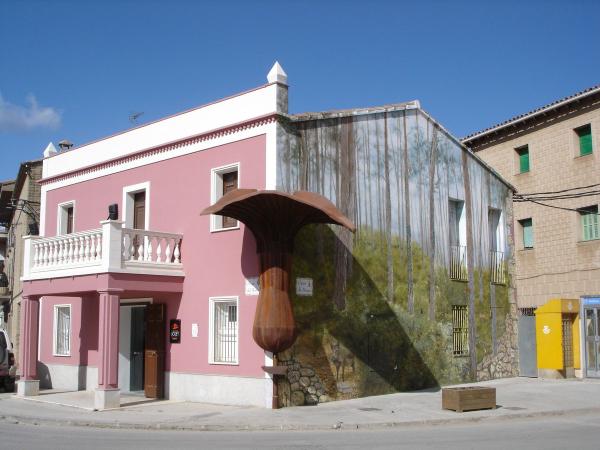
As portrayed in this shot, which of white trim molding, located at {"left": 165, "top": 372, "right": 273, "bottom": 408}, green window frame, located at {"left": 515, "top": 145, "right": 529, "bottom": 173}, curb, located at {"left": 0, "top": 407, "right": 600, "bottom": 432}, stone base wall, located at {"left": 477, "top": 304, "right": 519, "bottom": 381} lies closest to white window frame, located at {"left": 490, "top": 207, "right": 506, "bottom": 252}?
stone base wall, located at {"left": 477, "top": 304, "right": 519, "bottom": 381}

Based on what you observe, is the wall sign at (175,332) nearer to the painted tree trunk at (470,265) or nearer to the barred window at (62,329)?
the barred window at (62,329)

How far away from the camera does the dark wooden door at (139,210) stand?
20.2 meters

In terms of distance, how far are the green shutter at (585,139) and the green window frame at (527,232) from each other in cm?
324

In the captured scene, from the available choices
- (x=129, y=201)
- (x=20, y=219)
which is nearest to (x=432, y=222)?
(x=129, y=201)

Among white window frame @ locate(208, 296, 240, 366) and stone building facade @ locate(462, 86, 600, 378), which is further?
stone building facade @ locate(462, 86, 600, 378)

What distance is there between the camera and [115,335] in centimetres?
1648

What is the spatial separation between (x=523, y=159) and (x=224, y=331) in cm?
1415

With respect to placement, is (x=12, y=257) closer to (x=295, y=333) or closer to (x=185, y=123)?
(x=185, y=123)

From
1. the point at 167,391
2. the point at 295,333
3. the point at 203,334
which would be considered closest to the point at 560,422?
the point at 295,333

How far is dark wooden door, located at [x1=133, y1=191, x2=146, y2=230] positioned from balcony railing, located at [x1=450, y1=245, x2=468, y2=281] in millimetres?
9213

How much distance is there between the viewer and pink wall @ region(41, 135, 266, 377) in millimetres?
16766

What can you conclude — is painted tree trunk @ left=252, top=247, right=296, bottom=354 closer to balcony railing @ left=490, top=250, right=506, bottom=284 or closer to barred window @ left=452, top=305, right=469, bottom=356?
barred window @ left=452, top=305, right=469, bottom=356

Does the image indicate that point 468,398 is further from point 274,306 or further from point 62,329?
point 62,329

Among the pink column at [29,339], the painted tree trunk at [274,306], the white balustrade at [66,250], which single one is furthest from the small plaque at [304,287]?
the pink column at [29,339]
